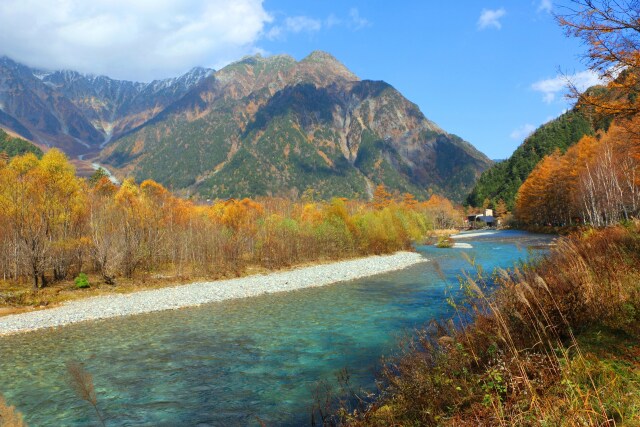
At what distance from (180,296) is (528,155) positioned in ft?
463

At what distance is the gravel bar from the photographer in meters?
20.0

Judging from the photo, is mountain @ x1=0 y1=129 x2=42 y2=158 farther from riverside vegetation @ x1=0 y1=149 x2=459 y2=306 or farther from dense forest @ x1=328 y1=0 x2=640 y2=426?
dense forest @ x1=328 y1=0 x2=640 y2=426

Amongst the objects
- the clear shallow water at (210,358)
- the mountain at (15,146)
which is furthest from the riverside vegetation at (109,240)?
the mountain at (15,146)

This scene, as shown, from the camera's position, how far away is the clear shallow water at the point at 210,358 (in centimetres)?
920

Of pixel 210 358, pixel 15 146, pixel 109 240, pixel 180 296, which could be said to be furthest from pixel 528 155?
pixel 15 146

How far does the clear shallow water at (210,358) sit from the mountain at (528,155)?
115 meters

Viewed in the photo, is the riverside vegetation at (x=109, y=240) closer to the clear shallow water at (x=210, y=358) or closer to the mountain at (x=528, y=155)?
the clear shallow water at (x=210, y=358)

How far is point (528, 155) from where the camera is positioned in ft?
449

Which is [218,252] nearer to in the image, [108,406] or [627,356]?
[108,406]

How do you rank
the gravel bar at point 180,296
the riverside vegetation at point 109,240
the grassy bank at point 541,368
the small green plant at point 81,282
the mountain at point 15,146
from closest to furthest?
the grassy bank at point 541,368 → the gravel bar at point 180,296 → the riverside vegetation at point 109,240 → the small green plant at point 81,282 → the mountain at point 15,146

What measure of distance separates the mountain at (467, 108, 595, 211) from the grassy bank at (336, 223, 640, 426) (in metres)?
123

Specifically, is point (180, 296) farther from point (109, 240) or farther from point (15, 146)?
point (15, 146)

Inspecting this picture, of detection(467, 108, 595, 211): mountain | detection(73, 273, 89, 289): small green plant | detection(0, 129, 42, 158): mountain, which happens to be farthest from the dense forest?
detection(0, 129, 42, 158): mountain

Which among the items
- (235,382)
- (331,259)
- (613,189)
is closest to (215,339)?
(235,382)
